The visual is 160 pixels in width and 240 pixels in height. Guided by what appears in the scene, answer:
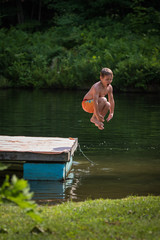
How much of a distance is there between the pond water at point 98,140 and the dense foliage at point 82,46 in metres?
4.99

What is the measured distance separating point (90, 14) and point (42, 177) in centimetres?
3250

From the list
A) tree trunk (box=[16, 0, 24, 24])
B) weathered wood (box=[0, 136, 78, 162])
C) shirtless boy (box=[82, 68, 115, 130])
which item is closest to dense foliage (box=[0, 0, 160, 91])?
tree trunk (box=[16, 0, 24, 24])

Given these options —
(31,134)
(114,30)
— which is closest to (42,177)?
(31,134)

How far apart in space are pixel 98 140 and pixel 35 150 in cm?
505

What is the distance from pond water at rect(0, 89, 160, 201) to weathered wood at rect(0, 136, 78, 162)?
1.59 feet

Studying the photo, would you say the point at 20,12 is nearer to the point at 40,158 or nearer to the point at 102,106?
the point at 102,106

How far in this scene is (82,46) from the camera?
34.0 meters

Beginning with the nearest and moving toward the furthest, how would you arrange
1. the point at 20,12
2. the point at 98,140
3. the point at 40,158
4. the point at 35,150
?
the point at 40,158 → the point at 35,150 → the point at 98,140 → the point at 20,12

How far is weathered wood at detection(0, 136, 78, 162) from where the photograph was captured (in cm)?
811

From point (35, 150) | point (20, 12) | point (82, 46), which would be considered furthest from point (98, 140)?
point (20, 12)

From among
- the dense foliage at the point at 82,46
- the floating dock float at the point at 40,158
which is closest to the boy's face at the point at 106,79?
the floating dock float at the point at 40,158

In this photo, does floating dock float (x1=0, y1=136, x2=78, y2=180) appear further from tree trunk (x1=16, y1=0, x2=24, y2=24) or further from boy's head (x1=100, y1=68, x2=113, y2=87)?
tree trunk (x1=16, y1=0, x2=24, y2=24)

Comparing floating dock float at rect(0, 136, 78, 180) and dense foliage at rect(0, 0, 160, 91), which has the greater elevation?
floating dock float at rect(0, 136, 78, 180)

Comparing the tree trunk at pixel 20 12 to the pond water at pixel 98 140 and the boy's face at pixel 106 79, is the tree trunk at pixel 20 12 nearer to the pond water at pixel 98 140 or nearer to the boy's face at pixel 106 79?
the pond water at pixel 98 140
